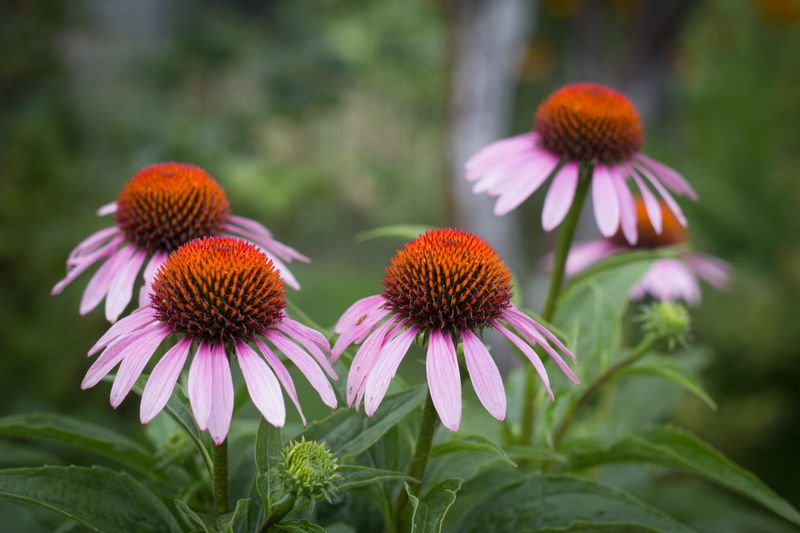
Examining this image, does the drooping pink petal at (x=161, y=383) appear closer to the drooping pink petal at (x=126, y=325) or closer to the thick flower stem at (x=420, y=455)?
the drooping pink petal at (x=126, y=325)

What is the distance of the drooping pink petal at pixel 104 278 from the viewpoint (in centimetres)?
81

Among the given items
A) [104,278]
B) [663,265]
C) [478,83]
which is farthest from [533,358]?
[478,83]

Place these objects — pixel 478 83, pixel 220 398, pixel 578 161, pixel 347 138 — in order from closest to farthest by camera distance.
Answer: pixel 220 398 → pixel 578 161 → pixel 478 83 → pixel 347 138

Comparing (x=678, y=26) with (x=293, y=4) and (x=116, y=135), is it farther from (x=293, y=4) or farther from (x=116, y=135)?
(x=293, y=4)

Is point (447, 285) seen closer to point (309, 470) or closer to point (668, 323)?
point (309, 470)

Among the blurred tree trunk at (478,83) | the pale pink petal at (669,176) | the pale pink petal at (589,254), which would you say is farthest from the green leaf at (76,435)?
the blurred tree trunk at (478,83)

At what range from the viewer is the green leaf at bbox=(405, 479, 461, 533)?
59 cm

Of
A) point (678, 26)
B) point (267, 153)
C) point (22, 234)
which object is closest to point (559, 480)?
point (22, 234)

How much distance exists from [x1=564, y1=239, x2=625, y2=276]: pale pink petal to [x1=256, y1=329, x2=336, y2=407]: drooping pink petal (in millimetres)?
766

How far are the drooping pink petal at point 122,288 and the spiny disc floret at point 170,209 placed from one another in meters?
0.02

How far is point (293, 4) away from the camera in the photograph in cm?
568

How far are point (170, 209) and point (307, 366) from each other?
29 cm

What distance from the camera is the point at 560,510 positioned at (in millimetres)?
737

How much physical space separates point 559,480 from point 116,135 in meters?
2.83
